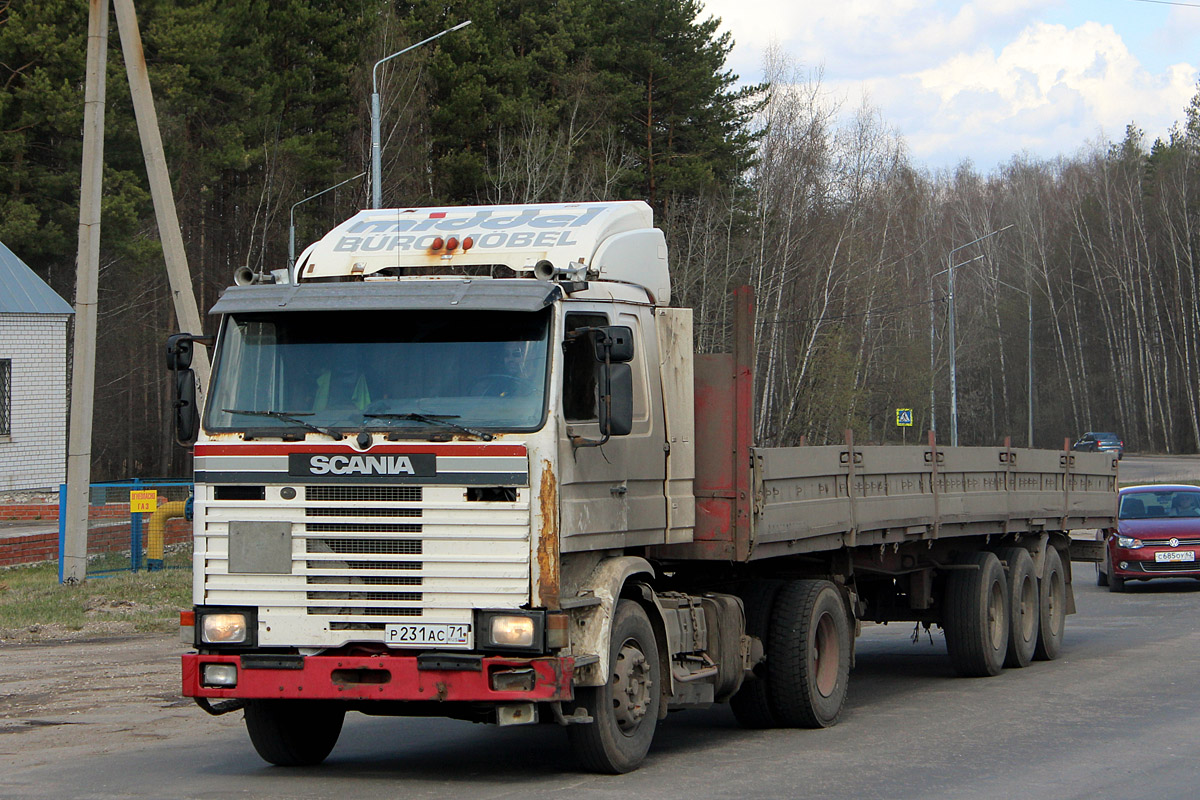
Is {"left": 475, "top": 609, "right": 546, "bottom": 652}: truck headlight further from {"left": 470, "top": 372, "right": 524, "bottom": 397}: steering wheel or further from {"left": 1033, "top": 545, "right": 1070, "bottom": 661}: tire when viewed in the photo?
{"left": 1033, "top": 545, "right": 1070, "bottom": 661}: tire

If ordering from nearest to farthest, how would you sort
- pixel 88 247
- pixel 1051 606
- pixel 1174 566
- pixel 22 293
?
pixel 1051 606, pixel 88 247, pixel 1174 566, pixel 22 293

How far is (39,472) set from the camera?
102 ft

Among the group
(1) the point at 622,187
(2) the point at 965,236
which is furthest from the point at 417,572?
(2) the point at 965,236

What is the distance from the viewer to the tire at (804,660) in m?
9.64

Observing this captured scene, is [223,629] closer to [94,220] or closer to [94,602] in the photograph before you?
[94,602]

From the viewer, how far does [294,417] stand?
294 inches

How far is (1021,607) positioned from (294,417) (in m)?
8.56

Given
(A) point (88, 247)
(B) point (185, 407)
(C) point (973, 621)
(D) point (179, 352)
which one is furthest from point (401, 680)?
(A) point (88, 247)

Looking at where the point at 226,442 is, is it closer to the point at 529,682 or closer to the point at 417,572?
the point at 417,572

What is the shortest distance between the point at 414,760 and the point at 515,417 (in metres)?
2.63

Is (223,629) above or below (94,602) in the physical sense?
above

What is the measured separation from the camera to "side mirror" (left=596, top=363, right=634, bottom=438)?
7387 millimetres

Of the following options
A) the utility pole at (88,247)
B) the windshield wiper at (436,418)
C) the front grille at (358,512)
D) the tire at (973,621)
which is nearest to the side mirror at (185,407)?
the front grille at (358,512)

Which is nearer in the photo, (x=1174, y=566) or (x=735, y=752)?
(x=735, y=752)
